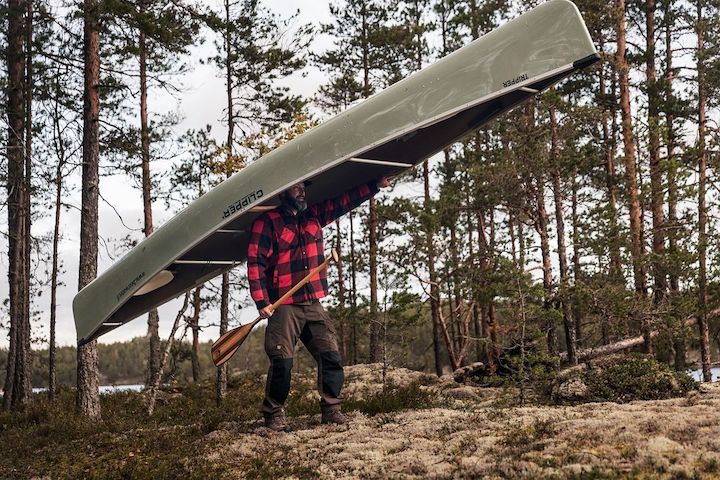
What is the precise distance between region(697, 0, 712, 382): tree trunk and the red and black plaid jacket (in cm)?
894

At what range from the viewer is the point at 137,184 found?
16484 mm

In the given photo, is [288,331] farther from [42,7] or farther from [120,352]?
[120,352]

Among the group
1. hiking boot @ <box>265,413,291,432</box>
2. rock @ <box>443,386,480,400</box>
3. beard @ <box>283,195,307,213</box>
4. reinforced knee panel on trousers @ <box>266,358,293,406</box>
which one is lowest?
rock @ <box>443,386,480,400</box>

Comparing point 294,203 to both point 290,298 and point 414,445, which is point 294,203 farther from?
point 414,445

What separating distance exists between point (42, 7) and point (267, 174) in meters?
9.65

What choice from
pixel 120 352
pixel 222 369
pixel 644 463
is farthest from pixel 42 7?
pixel 120 352

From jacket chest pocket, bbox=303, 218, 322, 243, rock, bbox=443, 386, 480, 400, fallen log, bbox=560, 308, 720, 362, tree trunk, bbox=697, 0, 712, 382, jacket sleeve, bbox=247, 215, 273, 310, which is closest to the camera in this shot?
jacket sleeve, bbox=247, 215, 273, 310

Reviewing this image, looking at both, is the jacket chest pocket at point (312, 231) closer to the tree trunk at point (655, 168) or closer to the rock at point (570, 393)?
the rock at point (570, 393)

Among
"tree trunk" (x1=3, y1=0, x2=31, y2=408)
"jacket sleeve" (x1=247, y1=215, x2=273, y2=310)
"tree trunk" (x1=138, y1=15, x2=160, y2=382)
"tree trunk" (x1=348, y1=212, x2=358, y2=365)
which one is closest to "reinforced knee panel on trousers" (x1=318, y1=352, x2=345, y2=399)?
"jacket sleeve" (x1=247, y1=215, x2=273, y2=310)

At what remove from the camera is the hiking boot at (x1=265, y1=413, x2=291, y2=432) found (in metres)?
5.88

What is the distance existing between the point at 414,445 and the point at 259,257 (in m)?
2.15

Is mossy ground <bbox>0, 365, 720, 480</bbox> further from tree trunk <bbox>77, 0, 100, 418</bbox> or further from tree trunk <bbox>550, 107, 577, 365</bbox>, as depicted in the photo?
tree trunk <bbox>550, 107, 577, 365</bbox>

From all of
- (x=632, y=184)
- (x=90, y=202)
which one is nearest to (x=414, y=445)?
(x=90, y=202)

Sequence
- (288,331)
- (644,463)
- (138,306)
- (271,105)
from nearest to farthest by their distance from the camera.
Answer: (644,463)
(288,331)
(138,306)
(271,105)
